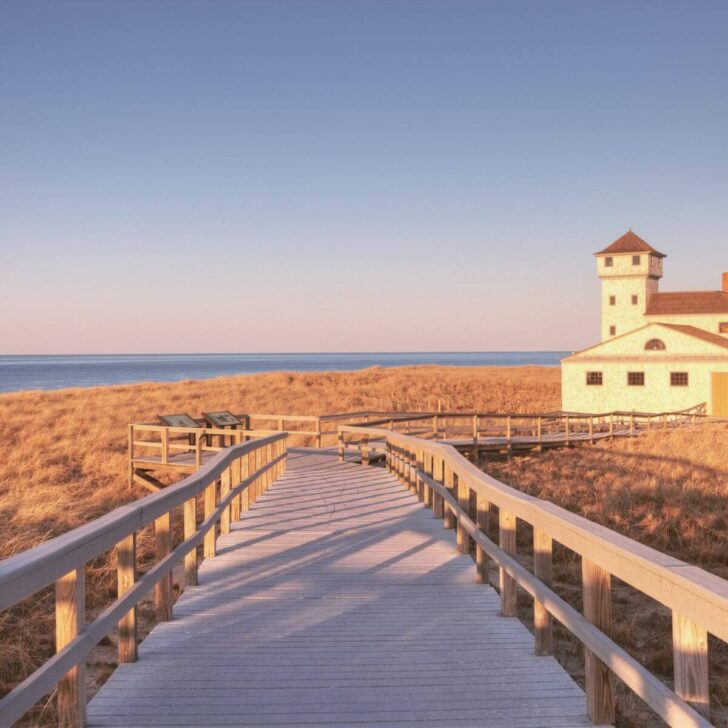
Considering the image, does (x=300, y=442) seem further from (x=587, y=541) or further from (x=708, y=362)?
(x=587, y=541)

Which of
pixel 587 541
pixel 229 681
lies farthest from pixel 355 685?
pixel 587 541

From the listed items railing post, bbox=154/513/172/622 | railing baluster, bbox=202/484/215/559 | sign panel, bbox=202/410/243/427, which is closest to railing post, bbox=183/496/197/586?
railing baluster, bbox=202/484/215/559

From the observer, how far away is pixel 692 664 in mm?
2570

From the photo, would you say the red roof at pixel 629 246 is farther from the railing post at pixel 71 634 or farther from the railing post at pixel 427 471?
the railing post at pixel 71 634

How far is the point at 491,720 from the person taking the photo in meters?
3.67

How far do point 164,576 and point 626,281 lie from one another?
46085mm

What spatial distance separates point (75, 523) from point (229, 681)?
843 cm

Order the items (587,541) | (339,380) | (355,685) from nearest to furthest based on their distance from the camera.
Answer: (587,541) → (355,685) → (339,380)

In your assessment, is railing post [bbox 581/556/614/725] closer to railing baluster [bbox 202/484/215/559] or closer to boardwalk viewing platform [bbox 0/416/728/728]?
boardwalk viewing platform [bbox 0/416/728/728]

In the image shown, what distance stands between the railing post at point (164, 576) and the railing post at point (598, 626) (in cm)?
287

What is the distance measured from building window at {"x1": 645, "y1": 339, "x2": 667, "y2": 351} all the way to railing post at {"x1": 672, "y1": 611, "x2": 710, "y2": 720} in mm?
36760

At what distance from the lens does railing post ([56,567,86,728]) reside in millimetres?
3326

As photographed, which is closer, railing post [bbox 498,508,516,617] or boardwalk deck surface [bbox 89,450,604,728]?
boardwalk deck surface [bbox 89,450,604,728]

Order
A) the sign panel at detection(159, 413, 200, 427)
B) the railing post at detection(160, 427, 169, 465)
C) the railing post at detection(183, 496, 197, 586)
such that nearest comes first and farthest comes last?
the railing post at detection(183, 496, 197, 586) → the railing post at detection(160, 427, 169, 465) → the sign panel at detection(159, 413, 200, 427)
